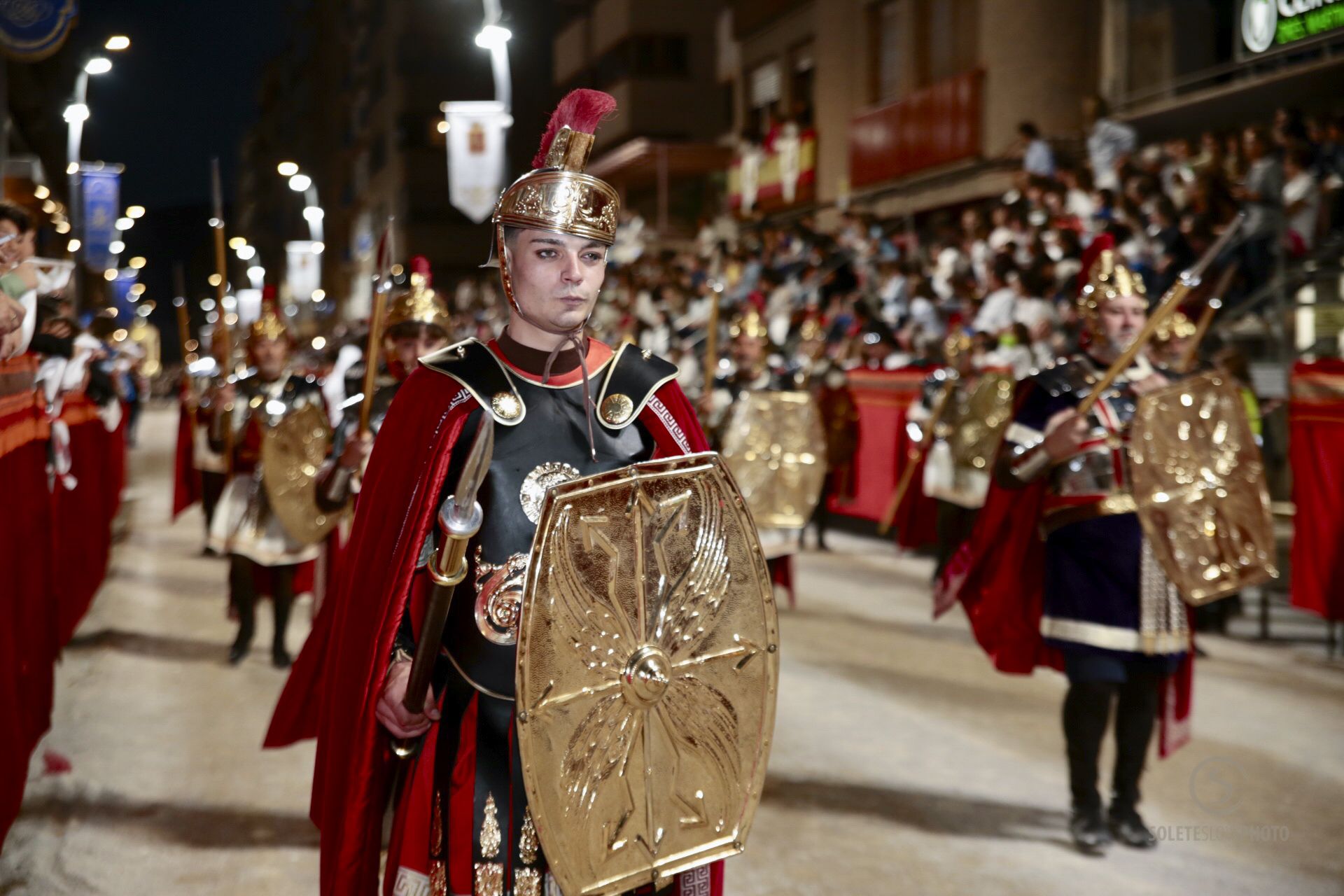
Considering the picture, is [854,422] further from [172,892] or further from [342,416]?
[172,892]

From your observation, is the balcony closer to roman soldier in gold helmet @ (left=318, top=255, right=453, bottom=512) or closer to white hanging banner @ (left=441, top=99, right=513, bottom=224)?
white hanging banner @ (left=441, top=99, right=513, bottom=224)

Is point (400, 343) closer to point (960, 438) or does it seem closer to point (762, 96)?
point (960, 438)

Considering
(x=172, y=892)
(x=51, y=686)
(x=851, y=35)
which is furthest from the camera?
(x=851, y=35)

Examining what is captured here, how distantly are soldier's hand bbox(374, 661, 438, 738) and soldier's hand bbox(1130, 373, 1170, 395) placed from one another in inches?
114

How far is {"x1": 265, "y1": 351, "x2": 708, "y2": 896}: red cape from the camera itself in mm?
2416

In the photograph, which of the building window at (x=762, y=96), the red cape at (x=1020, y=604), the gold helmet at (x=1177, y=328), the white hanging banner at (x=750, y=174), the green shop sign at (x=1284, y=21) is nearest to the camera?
the red cape at (x=1020, y=604)

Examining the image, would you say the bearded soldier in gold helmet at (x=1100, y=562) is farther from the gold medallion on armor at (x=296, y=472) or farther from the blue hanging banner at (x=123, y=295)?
the blue hanging banner at (x=123, y=295)

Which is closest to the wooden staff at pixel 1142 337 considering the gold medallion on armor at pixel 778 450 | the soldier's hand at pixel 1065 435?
the soldier's hand at pixel 1065 435

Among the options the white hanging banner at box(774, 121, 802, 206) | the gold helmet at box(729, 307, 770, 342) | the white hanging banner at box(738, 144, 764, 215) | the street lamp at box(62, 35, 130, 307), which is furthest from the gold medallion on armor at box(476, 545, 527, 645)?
the white hanging banner at box(738, 144, 764, 215)

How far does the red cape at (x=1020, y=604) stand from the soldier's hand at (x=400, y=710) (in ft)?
9.04

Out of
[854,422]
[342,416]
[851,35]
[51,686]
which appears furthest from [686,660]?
[851,35]

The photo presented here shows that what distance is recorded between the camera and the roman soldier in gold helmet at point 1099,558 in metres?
4.26

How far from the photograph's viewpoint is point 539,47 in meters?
45.1

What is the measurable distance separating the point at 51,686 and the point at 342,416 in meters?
1.65
